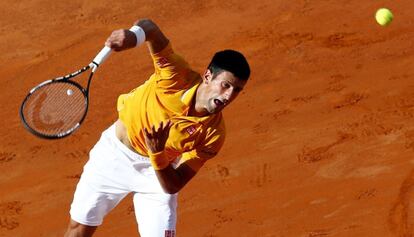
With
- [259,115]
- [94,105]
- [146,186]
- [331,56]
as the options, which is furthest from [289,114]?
[146,186]

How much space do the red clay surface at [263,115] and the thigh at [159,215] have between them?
141 cm

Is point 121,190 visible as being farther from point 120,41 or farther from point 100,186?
point 120,41

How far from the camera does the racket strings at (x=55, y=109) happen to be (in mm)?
6535

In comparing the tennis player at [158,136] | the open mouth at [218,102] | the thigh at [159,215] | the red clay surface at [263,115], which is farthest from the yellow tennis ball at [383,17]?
the open mouth at [218,102]

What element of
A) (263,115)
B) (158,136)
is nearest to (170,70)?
(158,136)

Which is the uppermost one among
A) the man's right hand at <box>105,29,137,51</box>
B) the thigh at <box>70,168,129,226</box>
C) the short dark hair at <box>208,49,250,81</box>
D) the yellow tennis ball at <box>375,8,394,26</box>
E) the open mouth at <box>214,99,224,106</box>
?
the man's right hand at <box>105,29,137,51</box>

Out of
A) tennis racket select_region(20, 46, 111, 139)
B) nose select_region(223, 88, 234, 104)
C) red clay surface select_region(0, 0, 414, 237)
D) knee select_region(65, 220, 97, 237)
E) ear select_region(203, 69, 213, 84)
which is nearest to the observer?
nose select_region(223, 88, 234, 104)

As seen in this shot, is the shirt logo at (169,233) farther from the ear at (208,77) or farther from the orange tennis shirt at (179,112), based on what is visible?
the ear at (208,77)

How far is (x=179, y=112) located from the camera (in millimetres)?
6141

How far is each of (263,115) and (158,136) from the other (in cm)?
365

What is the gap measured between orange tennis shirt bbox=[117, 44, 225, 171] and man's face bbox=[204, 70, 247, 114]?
10.0 inches

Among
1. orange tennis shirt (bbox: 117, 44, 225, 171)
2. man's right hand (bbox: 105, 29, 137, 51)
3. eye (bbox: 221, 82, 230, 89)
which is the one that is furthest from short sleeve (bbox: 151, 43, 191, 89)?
eye (bbox: 221, 82, 230, 89)

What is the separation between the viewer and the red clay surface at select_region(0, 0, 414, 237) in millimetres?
8117

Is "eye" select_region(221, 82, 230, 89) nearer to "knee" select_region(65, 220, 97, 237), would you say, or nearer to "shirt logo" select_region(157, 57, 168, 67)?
"shirt logo" select_region(157, 57, 168, 67)
